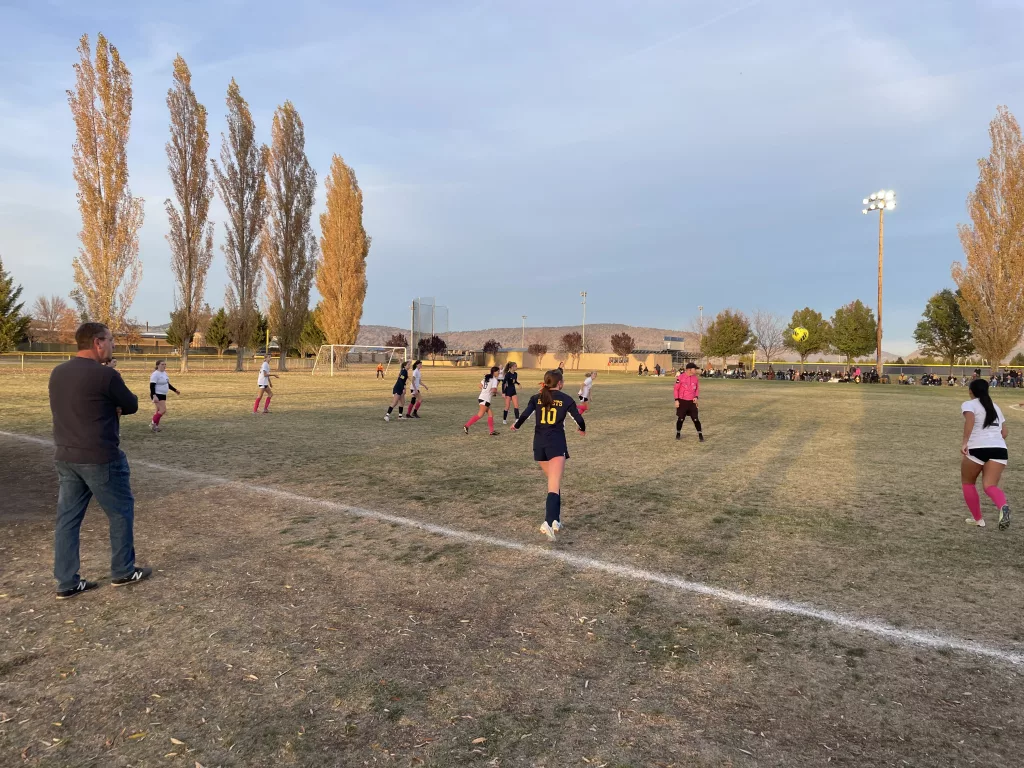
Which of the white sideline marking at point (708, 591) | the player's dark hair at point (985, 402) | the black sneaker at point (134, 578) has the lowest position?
the white sideline marking at point (708, 591)

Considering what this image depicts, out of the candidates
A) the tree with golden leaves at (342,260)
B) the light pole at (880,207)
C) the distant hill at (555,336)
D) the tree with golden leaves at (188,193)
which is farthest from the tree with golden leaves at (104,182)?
the distant hill at (555,336)

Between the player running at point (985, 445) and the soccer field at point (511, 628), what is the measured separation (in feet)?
1.04

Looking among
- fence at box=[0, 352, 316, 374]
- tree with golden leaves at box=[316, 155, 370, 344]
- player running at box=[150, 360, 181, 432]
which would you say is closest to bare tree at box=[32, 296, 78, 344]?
fence at box=[0, 352, 316, 374]

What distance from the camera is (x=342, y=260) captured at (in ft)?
174

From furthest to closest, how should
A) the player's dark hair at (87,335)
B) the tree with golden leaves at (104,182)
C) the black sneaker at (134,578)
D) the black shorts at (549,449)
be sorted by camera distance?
the tree with golden leaves at (104,182) < the black shorts at (549,449) < the black sneaker at (134,578) < the player's dark hair at (87,335)

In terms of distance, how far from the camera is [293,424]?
1452 centimetres

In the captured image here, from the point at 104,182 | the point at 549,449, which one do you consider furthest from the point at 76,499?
the point at 104,182

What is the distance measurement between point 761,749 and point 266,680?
8.27 feet

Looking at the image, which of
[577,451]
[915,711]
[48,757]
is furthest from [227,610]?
[577,451]

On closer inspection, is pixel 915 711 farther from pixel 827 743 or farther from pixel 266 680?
pixel 266 680

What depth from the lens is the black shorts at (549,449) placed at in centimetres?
601

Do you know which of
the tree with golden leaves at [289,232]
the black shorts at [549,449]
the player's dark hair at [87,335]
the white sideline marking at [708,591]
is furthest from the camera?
the tree with golden leaves at [289,232]

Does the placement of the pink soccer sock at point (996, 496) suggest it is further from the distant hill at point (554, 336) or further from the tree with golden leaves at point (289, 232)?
the distant hill at point (554, 336)

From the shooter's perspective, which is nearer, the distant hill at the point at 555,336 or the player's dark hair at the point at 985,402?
the player's dark hair at the point at 985,402
